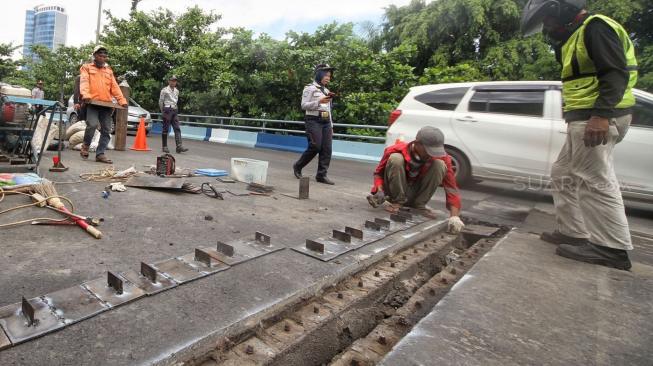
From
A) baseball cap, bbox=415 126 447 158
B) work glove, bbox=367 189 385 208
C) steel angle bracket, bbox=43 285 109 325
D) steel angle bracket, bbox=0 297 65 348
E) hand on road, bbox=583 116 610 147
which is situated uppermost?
hand on road, bbox=583 116 610 147

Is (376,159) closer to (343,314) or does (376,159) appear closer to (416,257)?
(416,257)

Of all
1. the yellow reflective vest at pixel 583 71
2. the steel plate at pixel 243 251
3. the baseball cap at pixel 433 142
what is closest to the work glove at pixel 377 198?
the baseball cap at pixel 433 142

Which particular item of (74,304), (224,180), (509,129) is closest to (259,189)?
(224,180)

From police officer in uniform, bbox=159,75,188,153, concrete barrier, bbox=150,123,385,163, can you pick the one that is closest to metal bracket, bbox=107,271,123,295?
police officer in uniform, bbox=159,75,188,153

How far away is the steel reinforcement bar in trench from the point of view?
139 cm

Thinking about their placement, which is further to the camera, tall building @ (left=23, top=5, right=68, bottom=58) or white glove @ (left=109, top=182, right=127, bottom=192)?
tall building @ (left=23, top=5, right=68, bottom=58)

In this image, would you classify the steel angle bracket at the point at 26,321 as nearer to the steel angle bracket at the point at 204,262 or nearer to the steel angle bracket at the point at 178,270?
the steel angle bracket at the point at 178,270

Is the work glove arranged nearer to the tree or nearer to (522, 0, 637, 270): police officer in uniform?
(522, 0, 637, 270): police officer in uniform

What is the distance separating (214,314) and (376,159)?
8622mm

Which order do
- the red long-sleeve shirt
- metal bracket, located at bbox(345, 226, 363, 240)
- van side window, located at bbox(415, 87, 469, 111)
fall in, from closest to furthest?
metal bracket, located at bbox(345, 226, 363, 240) < the red long-sleeve shirt < van side window, located at bbox(415, 87, 469, 111)

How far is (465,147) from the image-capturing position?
5832 mm

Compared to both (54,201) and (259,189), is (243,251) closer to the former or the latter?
(54,201)

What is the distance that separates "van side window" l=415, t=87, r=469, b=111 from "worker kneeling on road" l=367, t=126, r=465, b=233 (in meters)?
2.53

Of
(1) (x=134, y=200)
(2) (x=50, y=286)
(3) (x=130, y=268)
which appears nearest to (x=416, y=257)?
(3) (x=130, y=268)
